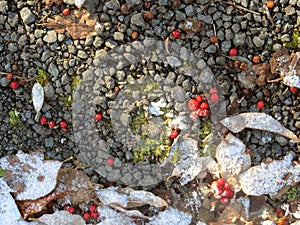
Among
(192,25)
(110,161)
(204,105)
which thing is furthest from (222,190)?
(192,25)

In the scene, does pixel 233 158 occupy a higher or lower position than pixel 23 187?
higher

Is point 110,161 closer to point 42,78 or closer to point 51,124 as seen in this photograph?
point 51,124

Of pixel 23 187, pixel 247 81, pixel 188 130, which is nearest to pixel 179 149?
pixel 188 130

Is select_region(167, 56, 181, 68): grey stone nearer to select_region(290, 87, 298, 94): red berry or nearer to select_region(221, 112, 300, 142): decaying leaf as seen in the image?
select_region(221, 112, 300, 142): decaying leaf

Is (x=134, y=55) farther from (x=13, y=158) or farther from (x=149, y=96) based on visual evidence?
(x=13, y=158)

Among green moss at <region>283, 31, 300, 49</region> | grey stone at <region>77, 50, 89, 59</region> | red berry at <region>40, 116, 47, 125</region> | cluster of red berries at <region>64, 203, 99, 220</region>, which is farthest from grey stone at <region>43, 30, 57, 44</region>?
green moss at <region>283, 31, 300, 49</region>
